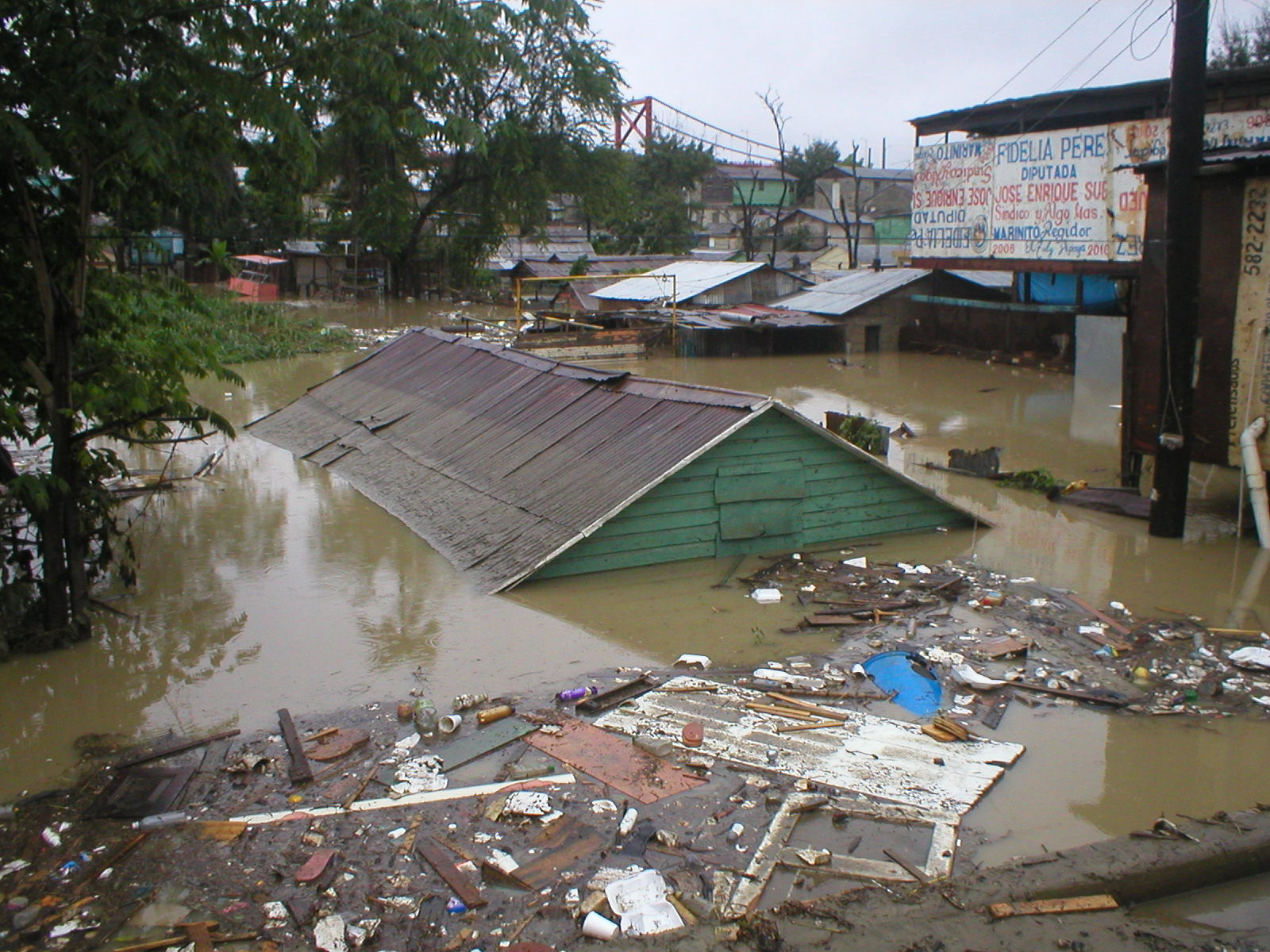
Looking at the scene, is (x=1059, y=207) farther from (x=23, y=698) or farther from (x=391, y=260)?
(x=391, y=260)

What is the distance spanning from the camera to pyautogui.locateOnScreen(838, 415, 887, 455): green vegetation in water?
1566 centimetres

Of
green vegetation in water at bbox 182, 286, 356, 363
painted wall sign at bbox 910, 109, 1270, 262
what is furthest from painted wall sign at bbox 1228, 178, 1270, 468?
green vegetation in water at bbox 182, 286, 356, 363

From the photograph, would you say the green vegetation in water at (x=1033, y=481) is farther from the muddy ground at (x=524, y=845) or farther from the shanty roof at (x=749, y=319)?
the shanty roof at (x=749, y=319)

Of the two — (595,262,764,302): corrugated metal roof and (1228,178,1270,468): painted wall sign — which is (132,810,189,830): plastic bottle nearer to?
(1228,178,1270,468): painted wall sign

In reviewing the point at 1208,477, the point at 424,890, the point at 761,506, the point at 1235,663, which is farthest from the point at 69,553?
the point at 1208,477

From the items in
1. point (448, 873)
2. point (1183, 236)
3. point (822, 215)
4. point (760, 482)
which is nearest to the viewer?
point (448, 873)

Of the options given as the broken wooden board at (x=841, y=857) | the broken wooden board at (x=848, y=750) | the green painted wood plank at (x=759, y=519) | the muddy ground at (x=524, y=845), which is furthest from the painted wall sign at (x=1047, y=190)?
the broken wooden board at (x=841, y=857)

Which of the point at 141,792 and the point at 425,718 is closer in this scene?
the point at 141,792

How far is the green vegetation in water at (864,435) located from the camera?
15.7m

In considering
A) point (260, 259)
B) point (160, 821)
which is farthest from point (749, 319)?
point (260, 259)

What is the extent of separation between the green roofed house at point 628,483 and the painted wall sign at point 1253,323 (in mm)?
3475

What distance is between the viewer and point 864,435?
51.4 feet

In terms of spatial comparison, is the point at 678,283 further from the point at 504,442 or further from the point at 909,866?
the point at 909,866

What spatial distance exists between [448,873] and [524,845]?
1.67ft
